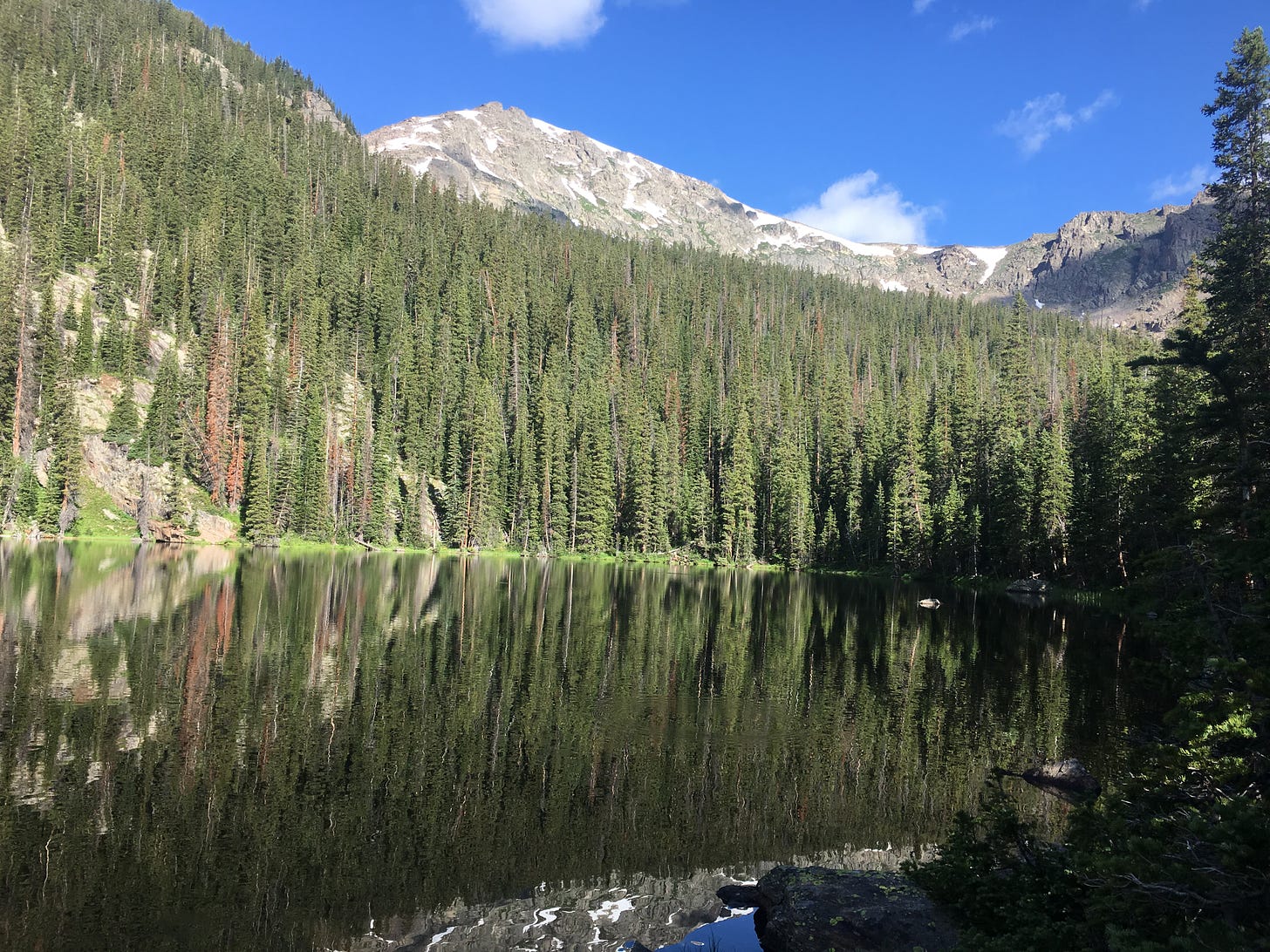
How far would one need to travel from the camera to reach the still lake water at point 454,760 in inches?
462

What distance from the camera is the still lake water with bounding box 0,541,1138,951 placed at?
1174cm

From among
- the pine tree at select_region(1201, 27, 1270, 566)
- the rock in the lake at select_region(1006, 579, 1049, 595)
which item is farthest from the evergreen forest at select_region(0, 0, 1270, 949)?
the rock in the lake at select_region(1006, 579, 1049, 595)

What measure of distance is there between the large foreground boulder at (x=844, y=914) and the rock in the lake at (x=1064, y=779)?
9318 millimetres

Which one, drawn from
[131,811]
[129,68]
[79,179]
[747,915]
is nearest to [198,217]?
[79,179]

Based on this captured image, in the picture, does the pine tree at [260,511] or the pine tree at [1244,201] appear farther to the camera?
the pine tree at [260,511]

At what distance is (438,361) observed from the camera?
399 ft

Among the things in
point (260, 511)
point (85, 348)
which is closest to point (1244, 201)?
point (260, 511)

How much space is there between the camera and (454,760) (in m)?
18.0

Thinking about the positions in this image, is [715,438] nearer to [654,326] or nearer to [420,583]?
[654,326]

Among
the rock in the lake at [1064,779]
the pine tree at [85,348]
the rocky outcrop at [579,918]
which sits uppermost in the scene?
the pine tree at [85,348]

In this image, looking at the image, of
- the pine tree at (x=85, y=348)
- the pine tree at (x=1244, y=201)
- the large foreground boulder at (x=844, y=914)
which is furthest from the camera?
the pine tree at (x=85, y=348)

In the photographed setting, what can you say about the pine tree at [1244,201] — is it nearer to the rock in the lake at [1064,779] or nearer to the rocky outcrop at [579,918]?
the rock in the lake at [1064,779]

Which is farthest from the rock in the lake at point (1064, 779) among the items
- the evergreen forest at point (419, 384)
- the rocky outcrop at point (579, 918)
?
the evergreen forest at point (419, 384)

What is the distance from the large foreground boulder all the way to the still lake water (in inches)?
55.5
